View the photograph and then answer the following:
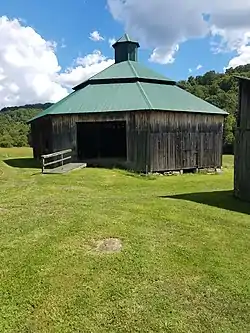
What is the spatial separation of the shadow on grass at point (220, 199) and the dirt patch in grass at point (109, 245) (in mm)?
4495

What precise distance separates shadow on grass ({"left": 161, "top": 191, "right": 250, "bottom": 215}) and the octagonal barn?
22.9 feet

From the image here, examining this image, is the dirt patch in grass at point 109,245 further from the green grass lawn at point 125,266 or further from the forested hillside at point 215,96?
the forested hillside at point 215,96

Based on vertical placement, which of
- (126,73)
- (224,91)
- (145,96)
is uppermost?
(224,91)

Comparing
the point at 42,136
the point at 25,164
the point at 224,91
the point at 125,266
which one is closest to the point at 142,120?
the point at 42,136

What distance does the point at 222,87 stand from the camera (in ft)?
201

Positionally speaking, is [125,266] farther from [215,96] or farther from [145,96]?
[215,96]

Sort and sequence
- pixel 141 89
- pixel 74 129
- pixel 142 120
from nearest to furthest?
1. pixel 142 120
2. pixel 74 129
3. pixel 141 89

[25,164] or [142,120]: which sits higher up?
[142,120]

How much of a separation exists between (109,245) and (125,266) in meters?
1.03

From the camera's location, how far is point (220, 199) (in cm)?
1276

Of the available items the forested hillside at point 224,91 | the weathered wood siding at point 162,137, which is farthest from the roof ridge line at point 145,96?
the forested hillside at point 224,91

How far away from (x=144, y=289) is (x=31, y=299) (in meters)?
1.77

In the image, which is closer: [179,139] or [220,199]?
[220,199]

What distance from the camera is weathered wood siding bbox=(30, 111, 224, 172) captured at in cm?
2052
